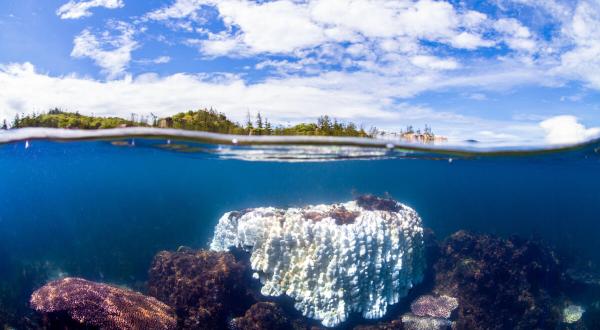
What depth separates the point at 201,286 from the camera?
10531 mm

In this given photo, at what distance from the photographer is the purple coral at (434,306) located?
38.6 feet

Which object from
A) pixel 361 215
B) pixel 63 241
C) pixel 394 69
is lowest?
pixel 63 241

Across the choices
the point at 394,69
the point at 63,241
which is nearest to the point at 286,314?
the point at 394,69

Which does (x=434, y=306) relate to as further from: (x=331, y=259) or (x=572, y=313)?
(x=572, y=313)

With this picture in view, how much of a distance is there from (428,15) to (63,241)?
30.3m

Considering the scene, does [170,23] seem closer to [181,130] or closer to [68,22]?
[68,22]

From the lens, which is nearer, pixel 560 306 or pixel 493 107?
pixel 493 107

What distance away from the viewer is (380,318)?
1147 centimetres

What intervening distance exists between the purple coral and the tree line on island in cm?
643

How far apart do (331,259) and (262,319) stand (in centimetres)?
256

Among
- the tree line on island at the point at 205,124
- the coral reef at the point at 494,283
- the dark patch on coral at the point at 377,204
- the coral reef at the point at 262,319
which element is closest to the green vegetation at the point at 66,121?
the tree line on island at the point at 205,124

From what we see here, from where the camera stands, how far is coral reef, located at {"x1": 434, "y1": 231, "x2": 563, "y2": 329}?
12648 mm

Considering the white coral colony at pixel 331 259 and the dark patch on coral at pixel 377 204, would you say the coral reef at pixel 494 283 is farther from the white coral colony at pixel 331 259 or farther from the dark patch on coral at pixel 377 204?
the dark patch on coral at pixel 377 204

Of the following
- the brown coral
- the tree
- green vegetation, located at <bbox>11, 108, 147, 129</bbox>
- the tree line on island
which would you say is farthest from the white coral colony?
green vegetation, located at <bbox>11, 108, 147, 129</bbox>
